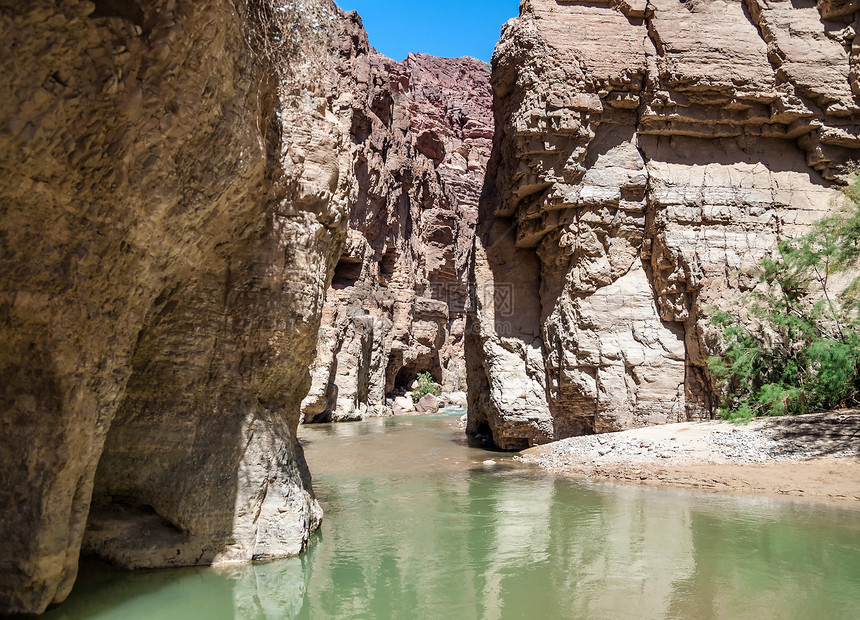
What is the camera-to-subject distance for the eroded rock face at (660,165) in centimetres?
1242

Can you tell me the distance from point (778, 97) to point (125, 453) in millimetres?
13984

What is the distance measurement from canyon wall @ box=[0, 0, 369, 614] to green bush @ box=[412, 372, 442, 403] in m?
26.2

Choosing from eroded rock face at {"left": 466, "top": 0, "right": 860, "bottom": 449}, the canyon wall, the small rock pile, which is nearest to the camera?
the canyon wall

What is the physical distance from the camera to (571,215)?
13.2m

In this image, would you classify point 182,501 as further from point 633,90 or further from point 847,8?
point 847,8

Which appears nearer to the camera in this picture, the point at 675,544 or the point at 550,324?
the point at 675,544

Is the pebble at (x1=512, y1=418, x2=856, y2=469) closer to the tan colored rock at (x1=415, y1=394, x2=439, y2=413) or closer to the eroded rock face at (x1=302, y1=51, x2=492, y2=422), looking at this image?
the eroded rock face at (x1=302, y1=51, x2=492, y2=422)

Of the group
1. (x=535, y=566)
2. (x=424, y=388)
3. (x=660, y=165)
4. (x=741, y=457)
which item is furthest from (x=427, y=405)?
(x=535, y=566)

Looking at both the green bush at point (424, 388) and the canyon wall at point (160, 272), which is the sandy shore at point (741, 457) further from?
the green bush at point (424, 388)

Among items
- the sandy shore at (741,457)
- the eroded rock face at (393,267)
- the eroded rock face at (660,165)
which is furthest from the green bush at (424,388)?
the sandy shore at (741,457)

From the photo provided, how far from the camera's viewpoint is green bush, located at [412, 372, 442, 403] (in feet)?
108

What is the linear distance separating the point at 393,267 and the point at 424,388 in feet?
24.0

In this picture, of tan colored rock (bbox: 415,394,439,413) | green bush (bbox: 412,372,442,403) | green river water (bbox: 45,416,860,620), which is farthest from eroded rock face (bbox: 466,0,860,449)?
green bush (bbox: 412,372,442,403)

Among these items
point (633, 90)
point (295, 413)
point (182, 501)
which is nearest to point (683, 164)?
point (633, 90)
